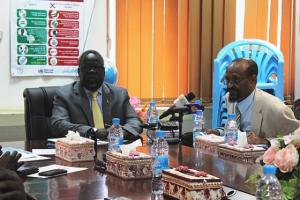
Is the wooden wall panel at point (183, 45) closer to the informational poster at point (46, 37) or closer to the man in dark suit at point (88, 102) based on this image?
the informational poster at point (46, 37)

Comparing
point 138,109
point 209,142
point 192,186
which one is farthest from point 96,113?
point 192,186

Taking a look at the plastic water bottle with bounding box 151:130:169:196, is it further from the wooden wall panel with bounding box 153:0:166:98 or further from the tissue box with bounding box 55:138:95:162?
the wooden wall panel with bounding box 153:0:166:98

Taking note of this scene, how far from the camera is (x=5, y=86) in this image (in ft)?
13.4

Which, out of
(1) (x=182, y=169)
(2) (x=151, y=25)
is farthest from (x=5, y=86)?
(1) (x=182, y=169)

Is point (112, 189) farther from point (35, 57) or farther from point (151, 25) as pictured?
point (151, 25)

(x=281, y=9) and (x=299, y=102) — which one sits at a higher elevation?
(x=281, y=9)

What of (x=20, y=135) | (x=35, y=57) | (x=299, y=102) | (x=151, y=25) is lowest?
(x=20, y=135)

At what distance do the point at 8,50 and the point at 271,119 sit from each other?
223cm

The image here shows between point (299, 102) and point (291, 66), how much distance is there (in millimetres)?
1316

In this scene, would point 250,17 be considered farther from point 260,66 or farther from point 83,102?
point 83,102

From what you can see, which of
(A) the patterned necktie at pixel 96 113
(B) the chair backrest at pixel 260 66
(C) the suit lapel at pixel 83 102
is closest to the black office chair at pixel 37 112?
(C) the suit lapel at pixel 83 102

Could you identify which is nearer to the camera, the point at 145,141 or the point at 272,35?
the point at 145,141

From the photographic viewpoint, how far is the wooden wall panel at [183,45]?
4.68m

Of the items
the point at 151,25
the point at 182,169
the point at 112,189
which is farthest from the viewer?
the point at 151,25
